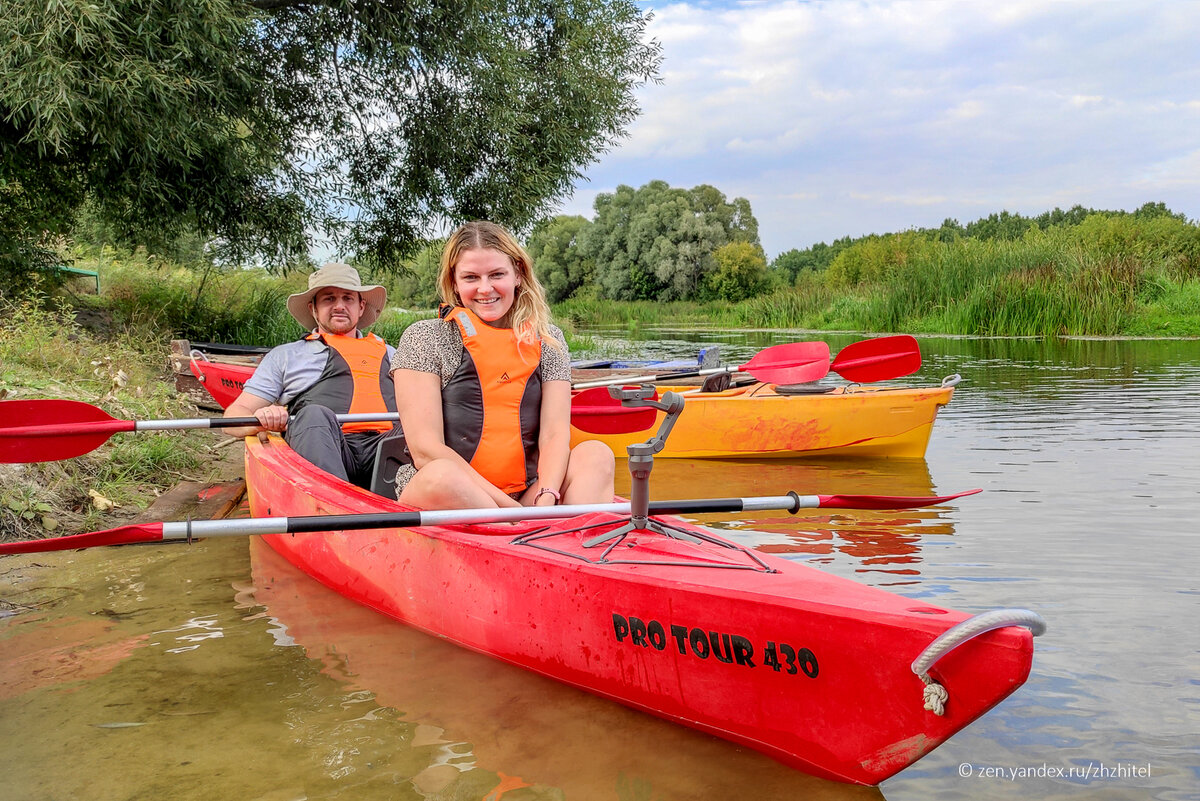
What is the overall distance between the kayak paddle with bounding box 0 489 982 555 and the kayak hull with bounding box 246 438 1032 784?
0.25 feet

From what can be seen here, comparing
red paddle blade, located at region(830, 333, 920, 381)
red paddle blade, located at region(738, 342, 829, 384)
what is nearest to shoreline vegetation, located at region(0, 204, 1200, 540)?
red paddle blade, located at region(738, 342, 829, 384)

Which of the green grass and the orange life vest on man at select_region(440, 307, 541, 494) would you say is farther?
the green grass

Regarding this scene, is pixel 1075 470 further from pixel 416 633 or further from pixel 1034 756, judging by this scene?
pixel 416 633

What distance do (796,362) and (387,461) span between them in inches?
109

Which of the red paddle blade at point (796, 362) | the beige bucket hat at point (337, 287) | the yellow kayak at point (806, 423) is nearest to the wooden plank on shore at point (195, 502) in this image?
the beige bucket hat at point (337, 287)

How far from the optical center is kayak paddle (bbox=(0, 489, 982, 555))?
229cm

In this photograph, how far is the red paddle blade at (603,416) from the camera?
3.69 m

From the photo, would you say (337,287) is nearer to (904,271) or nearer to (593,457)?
(593,457)

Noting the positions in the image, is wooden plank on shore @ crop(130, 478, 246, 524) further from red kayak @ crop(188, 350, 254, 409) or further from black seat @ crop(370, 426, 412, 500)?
red kayak @ crop(188, 350, 254, 409)

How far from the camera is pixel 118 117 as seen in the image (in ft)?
23.7

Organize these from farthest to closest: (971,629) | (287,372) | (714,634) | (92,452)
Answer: (92,452) < (287,372) < (714,634) < (971,629)

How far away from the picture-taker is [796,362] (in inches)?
220

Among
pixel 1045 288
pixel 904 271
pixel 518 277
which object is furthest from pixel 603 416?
pixel 904 271

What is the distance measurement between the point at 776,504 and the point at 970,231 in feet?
172
